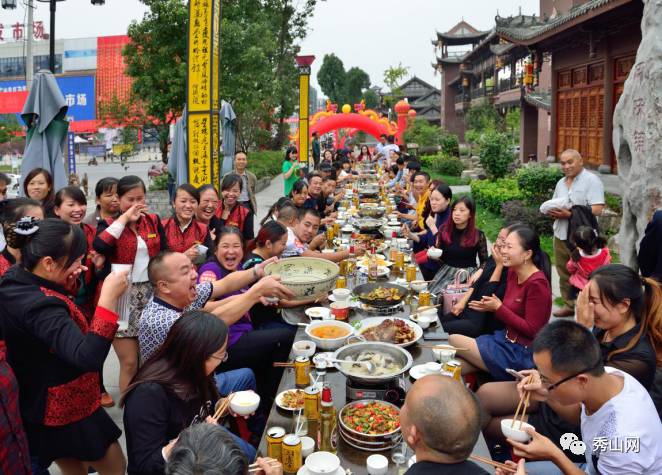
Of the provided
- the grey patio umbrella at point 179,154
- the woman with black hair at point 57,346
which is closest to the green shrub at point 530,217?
the grey patio umbrella at point 179,154

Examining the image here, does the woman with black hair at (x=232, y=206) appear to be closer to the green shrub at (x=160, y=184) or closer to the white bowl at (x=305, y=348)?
the white bowl at (x=305, y=348)

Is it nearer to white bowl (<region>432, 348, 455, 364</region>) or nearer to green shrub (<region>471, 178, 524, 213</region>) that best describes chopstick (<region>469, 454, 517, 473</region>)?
white bowl (<region>432, 348, 455, 364</region>)

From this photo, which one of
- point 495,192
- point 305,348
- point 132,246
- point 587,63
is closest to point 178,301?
point 305,348

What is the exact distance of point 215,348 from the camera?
7.61 ft

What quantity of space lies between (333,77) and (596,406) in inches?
2325

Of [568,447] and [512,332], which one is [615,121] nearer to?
[512,332]

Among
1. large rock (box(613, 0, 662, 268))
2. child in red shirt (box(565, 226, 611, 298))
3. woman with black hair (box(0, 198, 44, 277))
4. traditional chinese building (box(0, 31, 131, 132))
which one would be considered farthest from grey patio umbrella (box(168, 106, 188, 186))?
traditional chinese building (box(0, 31, 131, 132))

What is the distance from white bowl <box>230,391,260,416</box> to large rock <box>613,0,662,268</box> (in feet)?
16.0

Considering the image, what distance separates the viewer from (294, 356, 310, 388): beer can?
9.43ft

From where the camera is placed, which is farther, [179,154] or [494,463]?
[179,154]

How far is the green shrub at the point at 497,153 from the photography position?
46.6 feet

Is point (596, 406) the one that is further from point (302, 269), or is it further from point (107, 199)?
point (107, 199)

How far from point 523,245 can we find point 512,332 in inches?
24.7

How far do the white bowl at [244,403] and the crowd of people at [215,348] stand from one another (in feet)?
0.38
